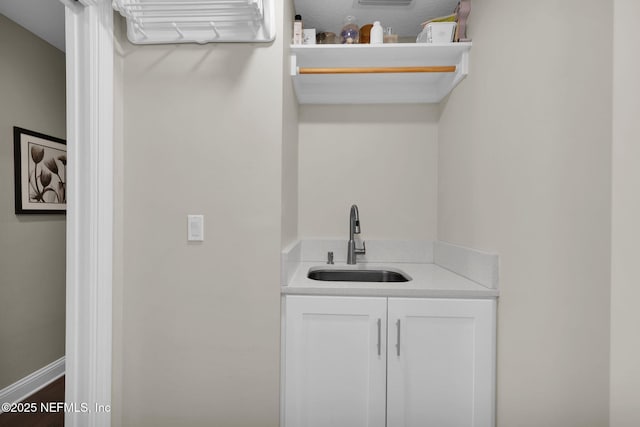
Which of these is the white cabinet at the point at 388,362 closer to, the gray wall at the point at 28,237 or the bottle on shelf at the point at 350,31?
the bottle on shelf at the point at 350,31

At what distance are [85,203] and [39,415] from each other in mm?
1592

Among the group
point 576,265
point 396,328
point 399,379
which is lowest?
point 399,379

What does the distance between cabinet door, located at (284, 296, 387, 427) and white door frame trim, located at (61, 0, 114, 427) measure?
749 millimetres

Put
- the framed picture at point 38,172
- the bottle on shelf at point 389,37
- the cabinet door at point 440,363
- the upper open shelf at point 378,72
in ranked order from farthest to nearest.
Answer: the framed picture at point 38,172 → the bottle on shelf at point 389,37 → the upper open shelf at point 378,72 → the cabinet door at point 440,363

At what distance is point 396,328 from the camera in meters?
1.33

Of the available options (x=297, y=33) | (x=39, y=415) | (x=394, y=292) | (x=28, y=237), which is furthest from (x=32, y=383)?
(x=297, y=33)

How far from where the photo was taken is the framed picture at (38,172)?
201 centimetres

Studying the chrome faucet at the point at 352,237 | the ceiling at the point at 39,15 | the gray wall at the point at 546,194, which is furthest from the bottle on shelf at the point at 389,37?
the ceiling at the point at 39,15

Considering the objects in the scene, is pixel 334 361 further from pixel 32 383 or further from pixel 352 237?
pixel 32 383

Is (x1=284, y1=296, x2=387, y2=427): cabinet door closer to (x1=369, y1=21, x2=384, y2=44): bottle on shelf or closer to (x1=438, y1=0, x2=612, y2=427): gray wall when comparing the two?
(x1=438, y1=0, x2=612, y2=427): gray wall

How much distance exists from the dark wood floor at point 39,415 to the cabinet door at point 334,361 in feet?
4.95

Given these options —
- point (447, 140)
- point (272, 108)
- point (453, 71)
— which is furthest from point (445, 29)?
point (272, 108)

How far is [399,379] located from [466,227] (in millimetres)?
808

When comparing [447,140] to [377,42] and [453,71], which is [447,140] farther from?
[377,42]
